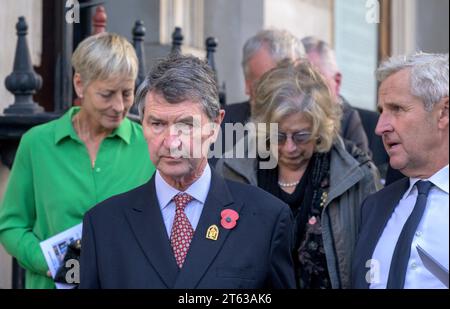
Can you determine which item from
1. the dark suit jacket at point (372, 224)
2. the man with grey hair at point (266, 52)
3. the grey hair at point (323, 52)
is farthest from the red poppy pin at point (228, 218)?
the grey hair at point (323, 52)

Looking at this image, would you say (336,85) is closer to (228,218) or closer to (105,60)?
(105,60)

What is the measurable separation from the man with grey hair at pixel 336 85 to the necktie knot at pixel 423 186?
1232 millimetres

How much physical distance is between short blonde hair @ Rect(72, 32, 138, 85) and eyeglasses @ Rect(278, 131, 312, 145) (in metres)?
0.67

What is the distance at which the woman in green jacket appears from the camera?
560cm

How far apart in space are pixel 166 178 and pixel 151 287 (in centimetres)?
41

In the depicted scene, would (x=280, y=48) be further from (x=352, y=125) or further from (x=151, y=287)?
(x=151, y=287)

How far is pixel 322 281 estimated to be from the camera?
5.45 metres

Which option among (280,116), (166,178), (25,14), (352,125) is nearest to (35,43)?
(25,14)

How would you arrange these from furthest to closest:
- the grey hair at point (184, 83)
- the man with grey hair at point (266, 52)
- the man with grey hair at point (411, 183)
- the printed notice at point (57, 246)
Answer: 1. the man with grey hair at point (266, 52)
2. the printed notice at point (57, 246)
3. the man with grey hair at point (411, 183)
4. the grey hair at point (184, 83)

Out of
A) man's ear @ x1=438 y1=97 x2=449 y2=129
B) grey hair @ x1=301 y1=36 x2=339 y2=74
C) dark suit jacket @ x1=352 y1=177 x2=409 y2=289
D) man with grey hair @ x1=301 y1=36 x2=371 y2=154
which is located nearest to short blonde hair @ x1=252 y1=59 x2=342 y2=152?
man with grey hair @ x1=301 y1=36 x2=371 y2=154

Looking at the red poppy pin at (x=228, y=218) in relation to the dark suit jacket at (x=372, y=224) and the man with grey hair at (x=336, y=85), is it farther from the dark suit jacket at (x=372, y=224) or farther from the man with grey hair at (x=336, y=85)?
the man with grey hair at (x=336, y=85)

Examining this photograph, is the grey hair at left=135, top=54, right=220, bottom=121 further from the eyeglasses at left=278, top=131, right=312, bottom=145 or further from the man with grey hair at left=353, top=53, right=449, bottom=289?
the eyeglasses at left=278, top=131, right=312, bottom=145

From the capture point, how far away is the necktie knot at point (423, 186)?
465 cm

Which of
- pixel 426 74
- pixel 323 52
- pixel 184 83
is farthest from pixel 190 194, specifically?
pixel 323 52
